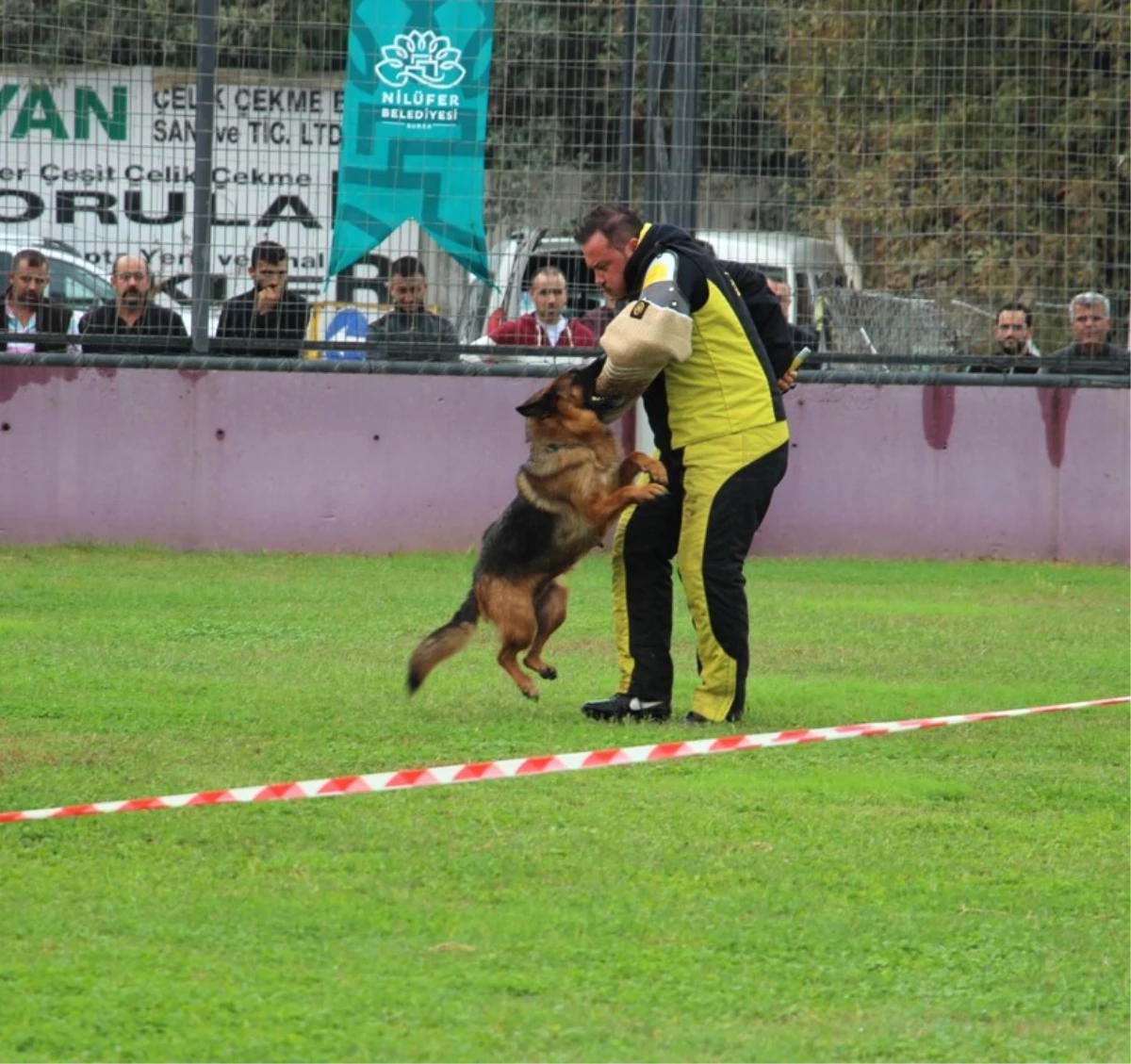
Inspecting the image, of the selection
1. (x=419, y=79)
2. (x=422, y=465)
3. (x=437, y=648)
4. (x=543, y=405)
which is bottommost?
(x=437, y=648)

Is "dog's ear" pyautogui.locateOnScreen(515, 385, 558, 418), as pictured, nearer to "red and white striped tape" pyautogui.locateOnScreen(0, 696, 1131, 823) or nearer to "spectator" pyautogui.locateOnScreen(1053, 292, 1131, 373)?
"red and white striped tape" pyautogui.locateOnScreen(0, 696, 1131, 823)

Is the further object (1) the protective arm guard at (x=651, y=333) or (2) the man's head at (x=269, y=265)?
(2) the man's head at (x=269, y=265)

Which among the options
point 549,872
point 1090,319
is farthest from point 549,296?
point 549,872

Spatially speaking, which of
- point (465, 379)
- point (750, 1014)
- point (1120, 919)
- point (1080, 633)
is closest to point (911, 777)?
point (1120, 919)

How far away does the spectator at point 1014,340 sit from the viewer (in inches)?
516

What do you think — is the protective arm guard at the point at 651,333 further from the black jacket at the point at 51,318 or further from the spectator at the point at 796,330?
the black jacket at the point at 51,318

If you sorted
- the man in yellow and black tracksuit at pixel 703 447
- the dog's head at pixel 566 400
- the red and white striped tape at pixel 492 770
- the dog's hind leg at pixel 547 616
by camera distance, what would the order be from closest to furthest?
the red and white striped tape at pixel 492 770, the man in yellow and black tracksuit at pixel 703 447, the dog's head at pixel 566 400, the dog's hind leg at pixel 547 616

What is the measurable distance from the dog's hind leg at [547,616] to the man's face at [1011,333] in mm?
6196

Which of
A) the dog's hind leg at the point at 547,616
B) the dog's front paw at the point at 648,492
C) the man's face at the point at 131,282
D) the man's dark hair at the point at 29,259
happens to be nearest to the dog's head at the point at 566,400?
the dog's front paw at the point at 648,492

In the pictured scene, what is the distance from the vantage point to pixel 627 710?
738cm

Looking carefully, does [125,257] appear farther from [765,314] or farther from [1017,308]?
[765,314]

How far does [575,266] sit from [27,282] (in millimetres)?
3386

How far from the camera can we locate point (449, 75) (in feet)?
41.3

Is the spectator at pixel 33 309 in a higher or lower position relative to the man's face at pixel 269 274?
lower
